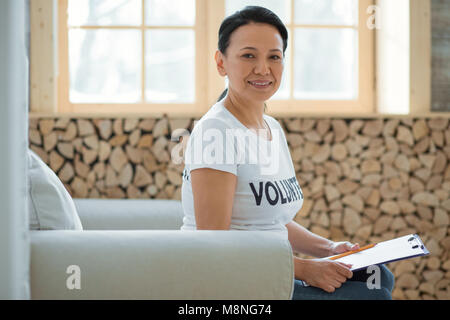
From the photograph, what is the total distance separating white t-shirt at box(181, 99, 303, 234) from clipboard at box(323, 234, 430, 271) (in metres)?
0.21

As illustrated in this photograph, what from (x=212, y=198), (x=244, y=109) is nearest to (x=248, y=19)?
(x=244, y=109)

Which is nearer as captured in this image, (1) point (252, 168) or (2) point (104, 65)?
(1) point (252, 168)

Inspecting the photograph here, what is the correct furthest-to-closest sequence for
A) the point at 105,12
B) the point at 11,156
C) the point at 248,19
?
the point at 105,12, the point at 248,19, the point at 11,156

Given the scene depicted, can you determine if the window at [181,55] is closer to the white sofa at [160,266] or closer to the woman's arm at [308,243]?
the woman's arm at [308,243]

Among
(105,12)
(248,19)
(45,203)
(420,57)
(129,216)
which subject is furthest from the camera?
(105,12)

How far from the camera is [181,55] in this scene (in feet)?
8.93

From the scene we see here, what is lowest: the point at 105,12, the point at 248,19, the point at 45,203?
the point at 45,203

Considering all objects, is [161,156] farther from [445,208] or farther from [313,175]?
Answer: [445,208]

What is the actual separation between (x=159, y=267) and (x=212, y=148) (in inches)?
13.6

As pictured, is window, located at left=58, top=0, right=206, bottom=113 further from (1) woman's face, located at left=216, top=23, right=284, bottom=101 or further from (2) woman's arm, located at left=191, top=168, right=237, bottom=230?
(2) woman's arm, located at left=191, top=168, right=237, bottom=230

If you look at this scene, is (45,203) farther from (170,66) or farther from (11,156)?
(170,66)

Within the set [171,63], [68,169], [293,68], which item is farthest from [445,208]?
[68,169]

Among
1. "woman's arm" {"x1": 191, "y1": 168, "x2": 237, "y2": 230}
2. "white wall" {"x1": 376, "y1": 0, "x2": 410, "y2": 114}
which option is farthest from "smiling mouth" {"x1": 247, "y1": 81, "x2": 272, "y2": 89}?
"white wall" {"x1": 376, "y1": 0, "x2": 410, "y2": 114}

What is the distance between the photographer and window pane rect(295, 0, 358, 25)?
2736 millimetres
